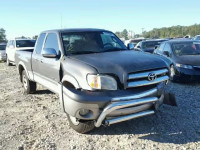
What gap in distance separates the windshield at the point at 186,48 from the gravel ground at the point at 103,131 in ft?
9.90

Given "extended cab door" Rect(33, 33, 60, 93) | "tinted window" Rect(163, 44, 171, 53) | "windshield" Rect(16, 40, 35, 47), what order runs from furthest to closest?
1. "windshield" Rect(16, 40, 35, 47)
2. "tinted window" Rect(163, 44, 171, 53)
3. "extended cab door" Rect(33, 33, 60, 93)

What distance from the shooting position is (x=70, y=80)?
400 centimetres

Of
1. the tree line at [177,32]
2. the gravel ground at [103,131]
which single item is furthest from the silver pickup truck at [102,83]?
the tree line at [177,32]

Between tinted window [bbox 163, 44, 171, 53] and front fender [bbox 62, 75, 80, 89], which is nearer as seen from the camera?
front fender [bbox 62, 75, 80, 89]

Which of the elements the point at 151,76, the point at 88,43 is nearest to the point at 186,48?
the point at 88,43

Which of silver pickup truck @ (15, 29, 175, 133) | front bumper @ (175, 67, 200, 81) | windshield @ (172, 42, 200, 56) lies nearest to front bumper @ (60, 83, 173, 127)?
silver pickup truck @ (15, 29, 175, 133)

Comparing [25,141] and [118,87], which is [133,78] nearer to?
[118,87]

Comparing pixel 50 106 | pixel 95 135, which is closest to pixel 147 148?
pixel 95 135

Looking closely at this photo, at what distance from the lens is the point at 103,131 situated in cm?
415

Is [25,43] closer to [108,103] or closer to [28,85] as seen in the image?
[28,85]

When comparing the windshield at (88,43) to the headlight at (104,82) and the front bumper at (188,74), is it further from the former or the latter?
the front bumper at (188,74)

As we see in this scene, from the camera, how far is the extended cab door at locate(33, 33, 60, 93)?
4.60 m

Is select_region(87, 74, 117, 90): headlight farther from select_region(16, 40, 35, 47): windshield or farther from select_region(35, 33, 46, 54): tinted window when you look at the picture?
select_region(16, 40, 35, 47): windshield

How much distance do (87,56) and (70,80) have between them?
588 millimetres
